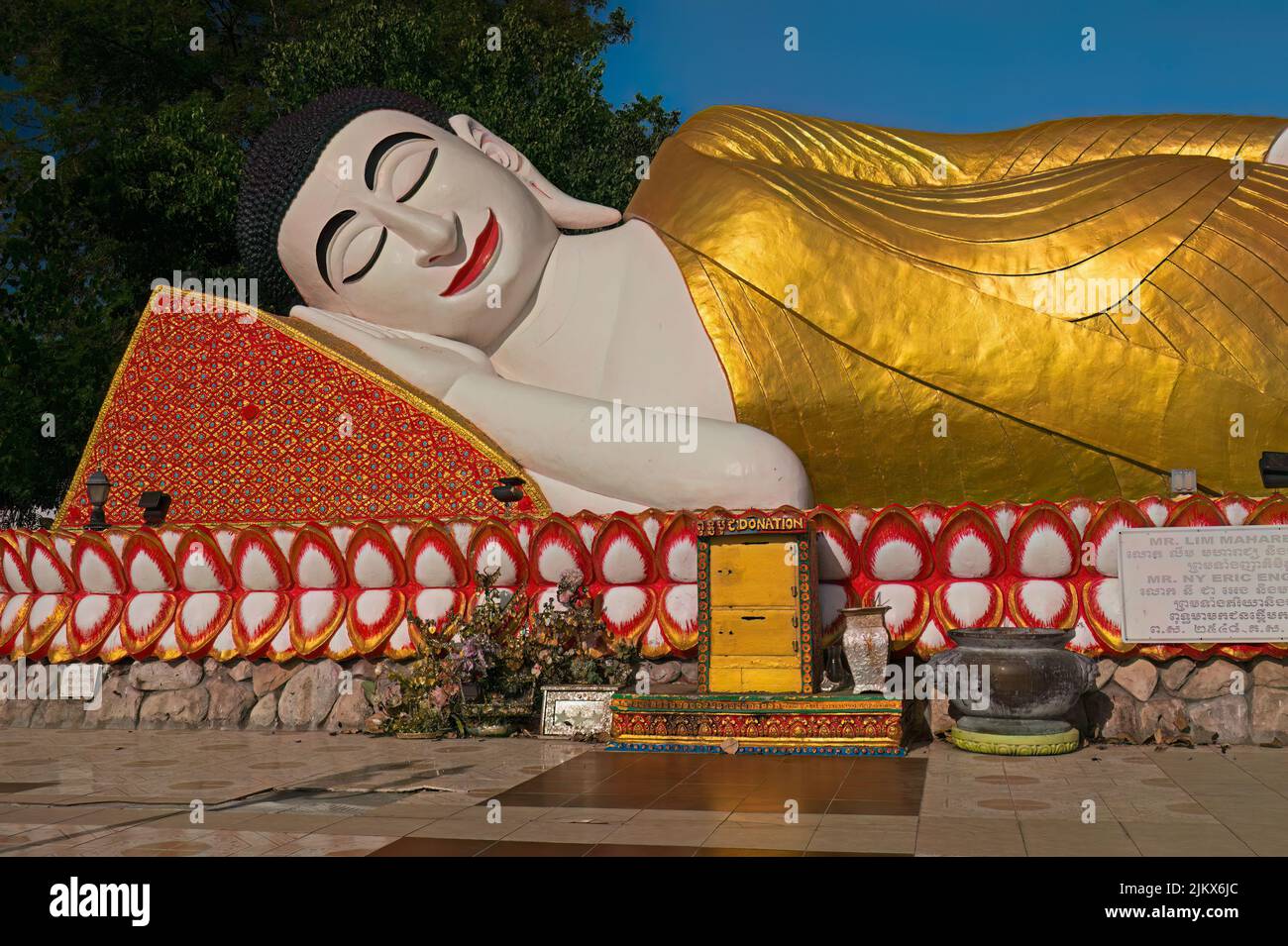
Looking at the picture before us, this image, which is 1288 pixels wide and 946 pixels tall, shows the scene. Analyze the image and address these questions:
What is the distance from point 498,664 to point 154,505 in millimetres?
2675

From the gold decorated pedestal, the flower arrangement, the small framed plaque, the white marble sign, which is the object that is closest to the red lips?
the flower arrangement

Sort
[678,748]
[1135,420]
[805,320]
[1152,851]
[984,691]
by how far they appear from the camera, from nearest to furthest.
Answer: [1152,851] < [984,691] < [678,748] < [1135,420] < [805,320]

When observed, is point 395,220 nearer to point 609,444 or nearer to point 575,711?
point 609,444

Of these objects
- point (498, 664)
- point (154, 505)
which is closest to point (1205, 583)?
point (498, 664)

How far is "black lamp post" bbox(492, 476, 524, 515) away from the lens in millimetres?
7137

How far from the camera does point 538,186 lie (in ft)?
29.0

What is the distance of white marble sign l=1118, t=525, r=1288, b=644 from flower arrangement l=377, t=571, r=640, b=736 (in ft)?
8.64

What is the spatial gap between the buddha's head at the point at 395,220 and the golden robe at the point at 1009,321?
1.19m

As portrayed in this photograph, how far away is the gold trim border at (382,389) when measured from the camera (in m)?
7.32

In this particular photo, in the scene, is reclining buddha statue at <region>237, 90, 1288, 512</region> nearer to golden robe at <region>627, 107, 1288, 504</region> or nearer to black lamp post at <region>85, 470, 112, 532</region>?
golden robe at <region>627, 107, 1288, 504</region>

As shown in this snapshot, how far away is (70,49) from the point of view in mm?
14859

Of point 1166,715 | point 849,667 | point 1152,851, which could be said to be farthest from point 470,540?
point 1152,851

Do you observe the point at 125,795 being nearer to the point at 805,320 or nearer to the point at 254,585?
the point at 254,585

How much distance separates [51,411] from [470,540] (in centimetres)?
703
